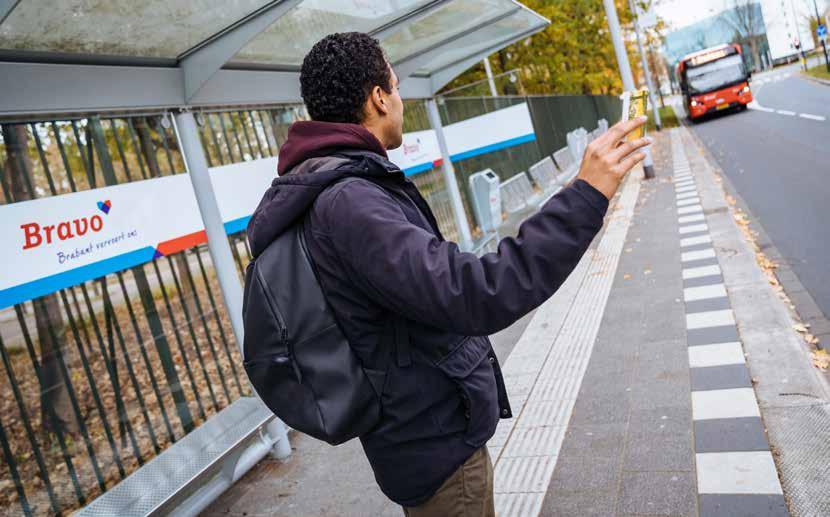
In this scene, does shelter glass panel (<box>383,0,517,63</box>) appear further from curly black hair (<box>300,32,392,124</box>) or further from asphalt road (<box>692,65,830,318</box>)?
curly black hair (<box>300,32,392,124</box>)

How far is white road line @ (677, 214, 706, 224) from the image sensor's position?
9625mm

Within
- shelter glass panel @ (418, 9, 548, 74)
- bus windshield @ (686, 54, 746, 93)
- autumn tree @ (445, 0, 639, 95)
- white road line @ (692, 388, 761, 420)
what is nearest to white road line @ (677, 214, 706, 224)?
shelter glass panel @ (418, 9, 548, 74)

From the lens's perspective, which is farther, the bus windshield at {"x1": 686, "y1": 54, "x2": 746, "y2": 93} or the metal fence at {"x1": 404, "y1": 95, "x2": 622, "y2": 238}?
the bus windshield at {"x1": 686, "y1": 54, "x2": 746, "y2": 93}

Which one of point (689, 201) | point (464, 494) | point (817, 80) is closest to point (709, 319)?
point (464, 494)

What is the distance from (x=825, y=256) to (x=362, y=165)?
21.8ft

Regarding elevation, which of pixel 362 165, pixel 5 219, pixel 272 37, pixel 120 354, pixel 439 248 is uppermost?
pixel 272 37

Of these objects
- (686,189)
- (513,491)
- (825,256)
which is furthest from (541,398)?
(686,189)

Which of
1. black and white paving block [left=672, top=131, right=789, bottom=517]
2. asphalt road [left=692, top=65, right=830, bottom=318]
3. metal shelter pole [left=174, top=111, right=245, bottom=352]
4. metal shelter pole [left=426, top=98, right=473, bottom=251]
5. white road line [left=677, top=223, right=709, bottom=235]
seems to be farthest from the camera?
metal shelter pole [left=426, top=98, right=473, bottom=251]

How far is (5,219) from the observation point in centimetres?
354

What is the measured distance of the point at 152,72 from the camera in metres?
4.41

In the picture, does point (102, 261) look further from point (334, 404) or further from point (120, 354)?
point (334, 404)

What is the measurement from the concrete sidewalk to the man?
1.74m

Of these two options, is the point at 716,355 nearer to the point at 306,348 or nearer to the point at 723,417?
the point at 723,417

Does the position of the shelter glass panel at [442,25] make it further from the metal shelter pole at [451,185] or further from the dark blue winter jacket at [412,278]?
the dark blue winter jacket at [412,278]
